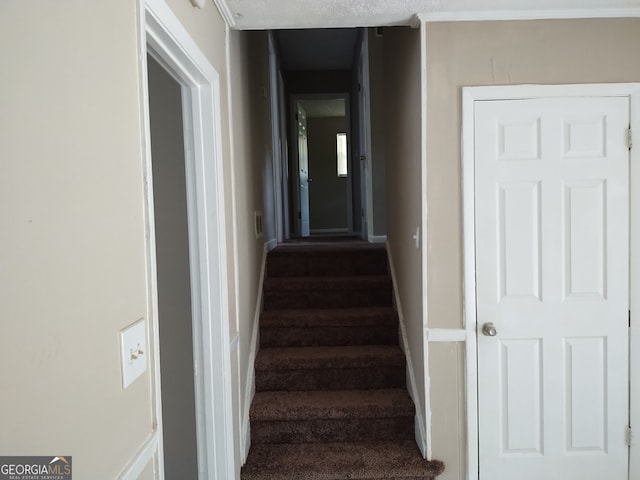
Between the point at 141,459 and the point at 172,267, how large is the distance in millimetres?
1307

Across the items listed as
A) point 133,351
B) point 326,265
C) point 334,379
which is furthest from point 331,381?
point 133,351

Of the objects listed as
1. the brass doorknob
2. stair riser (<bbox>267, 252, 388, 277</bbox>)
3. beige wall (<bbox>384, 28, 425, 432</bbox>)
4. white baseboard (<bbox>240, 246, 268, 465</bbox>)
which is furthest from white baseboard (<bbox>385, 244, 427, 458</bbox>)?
white baseboard (<bbox>240, 246, 268, 465</bbox>)

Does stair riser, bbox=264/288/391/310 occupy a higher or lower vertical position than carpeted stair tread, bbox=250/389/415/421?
higher

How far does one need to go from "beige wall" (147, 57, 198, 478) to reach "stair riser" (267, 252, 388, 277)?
3.73ft

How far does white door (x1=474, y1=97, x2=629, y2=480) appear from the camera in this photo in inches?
77.0

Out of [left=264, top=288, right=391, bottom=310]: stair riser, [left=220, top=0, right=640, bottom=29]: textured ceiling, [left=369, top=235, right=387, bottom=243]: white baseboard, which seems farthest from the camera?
[left=369, top=235, right=387, bottom=243]: white baseboard

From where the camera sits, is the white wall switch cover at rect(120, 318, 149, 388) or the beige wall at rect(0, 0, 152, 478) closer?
the beige wall at rect(0, 0, 152, 478)

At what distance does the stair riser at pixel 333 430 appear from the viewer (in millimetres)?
2273

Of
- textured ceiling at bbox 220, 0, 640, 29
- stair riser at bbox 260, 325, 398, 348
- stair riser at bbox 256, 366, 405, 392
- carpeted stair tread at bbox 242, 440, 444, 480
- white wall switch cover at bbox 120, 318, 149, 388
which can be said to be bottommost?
carpeted stair tread at bbox 242, 440, 444, 480

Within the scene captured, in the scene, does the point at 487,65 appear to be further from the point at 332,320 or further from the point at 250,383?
the point at 250,383

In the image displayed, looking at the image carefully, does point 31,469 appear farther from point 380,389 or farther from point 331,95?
point 331,95

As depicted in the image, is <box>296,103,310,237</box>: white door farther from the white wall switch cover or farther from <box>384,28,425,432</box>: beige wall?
the white wall switch cover

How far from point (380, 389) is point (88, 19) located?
2.33 meters

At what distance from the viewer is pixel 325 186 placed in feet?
26.7
